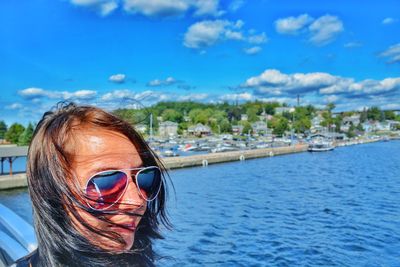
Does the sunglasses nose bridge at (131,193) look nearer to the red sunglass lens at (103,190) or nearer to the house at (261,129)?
the red sunglass lens at (103,190)

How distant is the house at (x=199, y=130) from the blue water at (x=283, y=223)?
87493 millimetres

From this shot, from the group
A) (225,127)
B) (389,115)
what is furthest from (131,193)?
(389,115)

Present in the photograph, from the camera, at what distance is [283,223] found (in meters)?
17.3

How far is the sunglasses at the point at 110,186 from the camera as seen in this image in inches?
36.8

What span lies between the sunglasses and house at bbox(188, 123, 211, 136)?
387 ft

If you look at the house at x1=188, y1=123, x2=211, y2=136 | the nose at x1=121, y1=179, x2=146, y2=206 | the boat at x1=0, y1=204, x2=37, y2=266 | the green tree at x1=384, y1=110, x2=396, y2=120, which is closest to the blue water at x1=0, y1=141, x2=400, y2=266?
the boat at x1=0, y1=204, x2=37, y2=266

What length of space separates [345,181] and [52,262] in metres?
35.7

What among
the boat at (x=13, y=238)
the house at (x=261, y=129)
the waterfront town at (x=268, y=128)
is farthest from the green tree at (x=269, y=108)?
the boat at (x=13, y=238)

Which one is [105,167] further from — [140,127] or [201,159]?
[201,159]

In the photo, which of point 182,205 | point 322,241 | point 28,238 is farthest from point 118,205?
point 182,205

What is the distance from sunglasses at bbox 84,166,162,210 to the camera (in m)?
0.93

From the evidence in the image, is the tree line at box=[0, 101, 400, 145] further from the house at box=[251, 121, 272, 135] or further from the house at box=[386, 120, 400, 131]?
the house at box=[386, 120, 400, 131]

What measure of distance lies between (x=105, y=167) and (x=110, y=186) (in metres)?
0.06

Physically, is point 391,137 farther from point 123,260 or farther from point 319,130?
point 123,260
